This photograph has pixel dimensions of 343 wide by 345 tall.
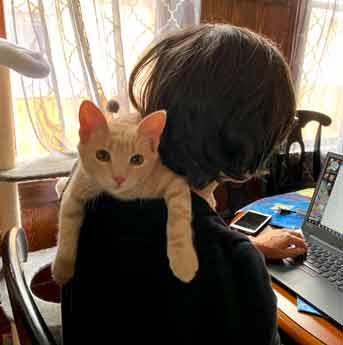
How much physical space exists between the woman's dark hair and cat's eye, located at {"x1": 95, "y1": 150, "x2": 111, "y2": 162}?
0.09 metres

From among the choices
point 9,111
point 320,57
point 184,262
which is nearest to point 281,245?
point 184,262

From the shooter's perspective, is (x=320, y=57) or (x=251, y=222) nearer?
(x=251, y=222)

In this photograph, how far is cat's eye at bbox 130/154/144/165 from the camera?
0.61m

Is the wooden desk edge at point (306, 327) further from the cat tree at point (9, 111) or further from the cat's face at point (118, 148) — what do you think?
the cat tree at point (9, 111)

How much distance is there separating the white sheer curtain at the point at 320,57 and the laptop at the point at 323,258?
4.47 feet

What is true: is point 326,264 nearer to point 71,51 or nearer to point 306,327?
point 306,327

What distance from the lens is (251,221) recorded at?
126 cm

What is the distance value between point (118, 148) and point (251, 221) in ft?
2.51

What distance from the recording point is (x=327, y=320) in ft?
2.69

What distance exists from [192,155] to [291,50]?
6.64 ft

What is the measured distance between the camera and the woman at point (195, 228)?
2.04 ft

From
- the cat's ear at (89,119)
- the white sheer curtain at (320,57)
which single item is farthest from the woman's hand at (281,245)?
the white sheer curtain at (320,57)

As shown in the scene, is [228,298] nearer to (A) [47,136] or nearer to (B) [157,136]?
(B) [157,136]

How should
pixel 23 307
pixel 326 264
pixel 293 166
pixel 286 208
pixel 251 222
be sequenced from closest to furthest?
pixel 23 307
pixel 326 264
pixel 251 222
pixel 286 208
pixel 293 166
